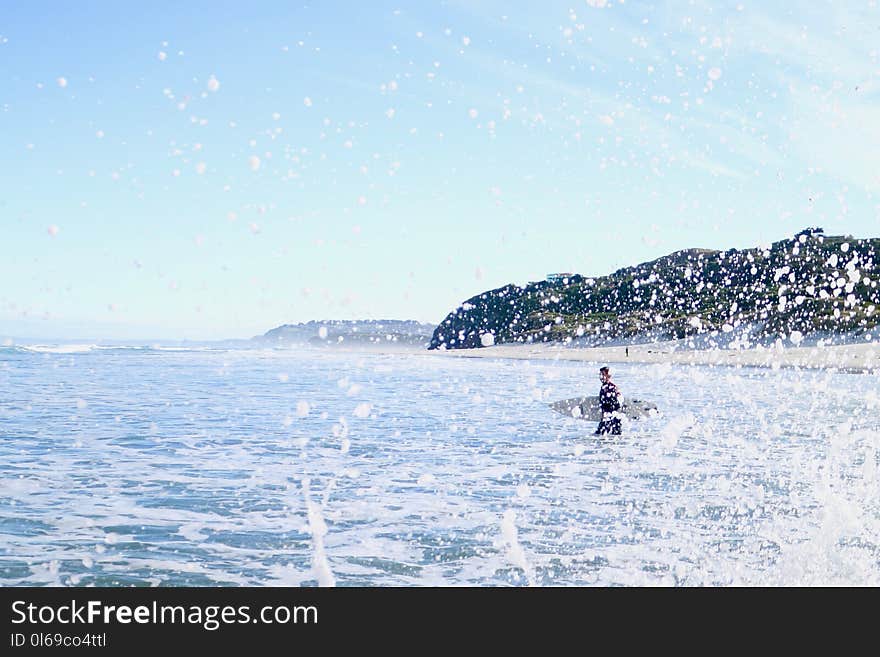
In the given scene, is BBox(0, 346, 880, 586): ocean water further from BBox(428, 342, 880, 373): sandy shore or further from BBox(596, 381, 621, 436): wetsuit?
BBox(428, 342, 880, 373): sandy shore

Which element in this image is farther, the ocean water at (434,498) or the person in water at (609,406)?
the person in water at (609,406)

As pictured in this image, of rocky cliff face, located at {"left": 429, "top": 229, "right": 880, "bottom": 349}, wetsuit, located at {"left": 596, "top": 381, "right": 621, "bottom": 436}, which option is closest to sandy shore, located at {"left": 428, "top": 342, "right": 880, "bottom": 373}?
rocky cliff face, located at {"left": 429, "top": 229, "right": 880, "bottom": 349}

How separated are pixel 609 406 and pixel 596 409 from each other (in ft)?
14.9

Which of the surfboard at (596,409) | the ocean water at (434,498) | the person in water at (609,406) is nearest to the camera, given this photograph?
the ocean water at (434,498)

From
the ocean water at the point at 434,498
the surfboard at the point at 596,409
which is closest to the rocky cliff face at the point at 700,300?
the surfboard at the point at 596,409

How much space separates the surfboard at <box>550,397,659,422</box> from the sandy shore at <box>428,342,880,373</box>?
26.5m

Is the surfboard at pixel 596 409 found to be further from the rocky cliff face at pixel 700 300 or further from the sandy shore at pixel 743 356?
the rocky cliff face at pixel 700 300

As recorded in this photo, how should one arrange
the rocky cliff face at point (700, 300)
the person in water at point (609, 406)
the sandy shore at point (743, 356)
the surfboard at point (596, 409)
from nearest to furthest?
the person in water at point (609, 406) < the surfboard at point (596, 409) < the sandy shore at point (743, 356) < the rocky cliff face at point (700, 300)

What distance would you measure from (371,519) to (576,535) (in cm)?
269

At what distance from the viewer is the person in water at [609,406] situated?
16.8m

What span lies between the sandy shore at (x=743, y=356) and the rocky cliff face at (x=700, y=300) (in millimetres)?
4846

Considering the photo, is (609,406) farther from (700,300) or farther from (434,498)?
(700,300)

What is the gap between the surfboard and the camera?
20984 mm
